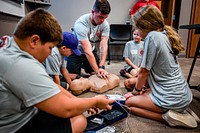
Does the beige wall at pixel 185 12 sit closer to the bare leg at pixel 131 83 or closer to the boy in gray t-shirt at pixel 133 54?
the boy in gray t-shirt at pixel 133 54

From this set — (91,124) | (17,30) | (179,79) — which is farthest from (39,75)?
(179,79)

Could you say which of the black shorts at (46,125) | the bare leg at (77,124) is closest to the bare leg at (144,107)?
the bare leg at (77,124)

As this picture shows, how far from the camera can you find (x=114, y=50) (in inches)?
160

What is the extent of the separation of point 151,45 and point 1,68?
0.90 metres

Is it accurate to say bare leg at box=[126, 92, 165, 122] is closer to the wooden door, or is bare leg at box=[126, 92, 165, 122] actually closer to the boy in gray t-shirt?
the boy in gray t-shirt

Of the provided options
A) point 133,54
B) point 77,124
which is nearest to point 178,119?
point 77,124

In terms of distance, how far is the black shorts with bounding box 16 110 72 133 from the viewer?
29.3 inches

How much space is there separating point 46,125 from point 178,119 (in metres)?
0.81

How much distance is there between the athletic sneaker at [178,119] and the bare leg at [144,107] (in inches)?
3.1

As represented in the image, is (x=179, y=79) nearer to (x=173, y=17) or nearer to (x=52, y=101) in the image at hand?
(x=52, y=101)

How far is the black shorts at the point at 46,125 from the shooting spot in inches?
29.3

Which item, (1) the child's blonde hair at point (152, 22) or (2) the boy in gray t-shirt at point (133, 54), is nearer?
(1) the child's blonde hair at point (152, 22)

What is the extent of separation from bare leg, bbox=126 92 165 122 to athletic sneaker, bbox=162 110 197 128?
0.08 meters

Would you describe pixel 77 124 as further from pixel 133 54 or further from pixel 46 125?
pixel 133 54
